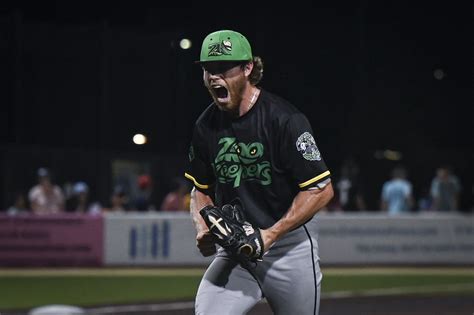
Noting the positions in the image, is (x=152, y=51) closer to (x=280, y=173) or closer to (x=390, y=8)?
(x=390, y=8)

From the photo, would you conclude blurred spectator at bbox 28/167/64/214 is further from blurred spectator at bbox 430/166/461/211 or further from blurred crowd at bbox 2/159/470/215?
blurred spectator at bbox 430/166/461/211

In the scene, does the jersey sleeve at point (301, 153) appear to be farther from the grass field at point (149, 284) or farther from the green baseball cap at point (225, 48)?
the grass field at point (149, 284)

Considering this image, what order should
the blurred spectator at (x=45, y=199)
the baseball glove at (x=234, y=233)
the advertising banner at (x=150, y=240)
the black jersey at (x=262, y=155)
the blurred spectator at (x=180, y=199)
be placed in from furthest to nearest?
the blurred spectator at (x=180, y=199) → the blurred spectator at (x=45, y=199) → the advertising banner at (x=150, y=240) → the black jersey at (x=262, y=155) → the baseball glove at (x=234, y=233)

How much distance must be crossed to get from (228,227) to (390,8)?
73.0ft

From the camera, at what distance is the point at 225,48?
471 cm

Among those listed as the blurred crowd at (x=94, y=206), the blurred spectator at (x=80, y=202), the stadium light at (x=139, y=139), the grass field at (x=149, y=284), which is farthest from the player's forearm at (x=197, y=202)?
the stadium light at (x=139, y=139)

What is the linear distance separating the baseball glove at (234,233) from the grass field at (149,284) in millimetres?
7187

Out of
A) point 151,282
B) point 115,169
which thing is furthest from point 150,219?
point 115,169

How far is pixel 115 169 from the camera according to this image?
73.8ft

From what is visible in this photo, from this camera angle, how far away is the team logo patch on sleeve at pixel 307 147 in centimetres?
474

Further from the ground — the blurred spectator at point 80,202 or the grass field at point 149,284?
the blurred spectator at point 80,202

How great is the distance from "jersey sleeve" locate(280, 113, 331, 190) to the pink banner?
45.1 feet

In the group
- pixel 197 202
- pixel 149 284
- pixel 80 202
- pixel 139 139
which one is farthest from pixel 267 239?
pixel 139 139

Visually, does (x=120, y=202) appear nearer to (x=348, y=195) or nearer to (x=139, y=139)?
(x=139, y=139)
